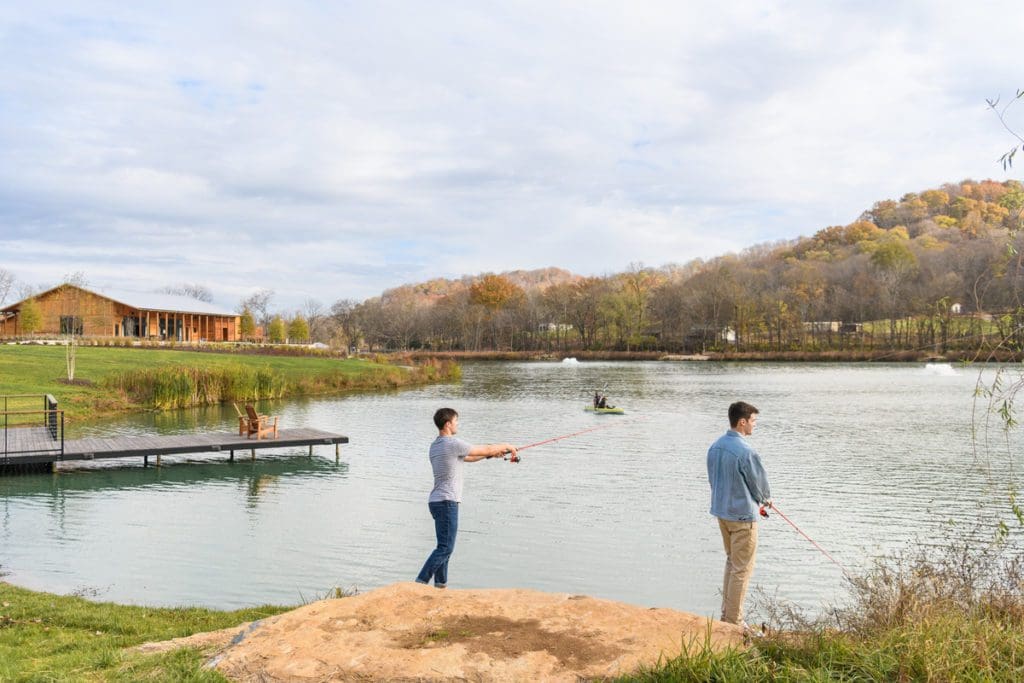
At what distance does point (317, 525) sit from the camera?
14.0 metres

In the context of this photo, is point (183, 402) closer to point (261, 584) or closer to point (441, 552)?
point (261, 584)

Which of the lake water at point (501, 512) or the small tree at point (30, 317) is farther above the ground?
the small tree at point (30, 317)

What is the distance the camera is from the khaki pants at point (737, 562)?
7145mm

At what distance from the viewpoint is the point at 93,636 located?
286 inches

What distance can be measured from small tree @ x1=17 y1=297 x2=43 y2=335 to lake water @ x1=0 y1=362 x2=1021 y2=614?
38.4m

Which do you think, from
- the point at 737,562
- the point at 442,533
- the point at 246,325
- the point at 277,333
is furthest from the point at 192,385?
the point at 246,325

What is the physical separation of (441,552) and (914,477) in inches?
557

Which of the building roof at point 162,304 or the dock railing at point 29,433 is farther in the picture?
the building roof at point 162,304

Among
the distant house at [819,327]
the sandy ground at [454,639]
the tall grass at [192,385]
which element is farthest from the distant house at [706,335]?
the sandy ground at [454,639]

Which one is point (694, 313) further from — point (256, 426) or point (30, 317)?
point (256, 426)

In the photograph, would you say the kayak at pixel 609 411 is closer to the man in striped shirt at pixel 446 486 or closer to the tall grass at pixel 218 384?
the tall grass at pixel 218 384

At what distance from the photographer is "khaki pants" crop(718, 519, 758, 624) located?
7.14m

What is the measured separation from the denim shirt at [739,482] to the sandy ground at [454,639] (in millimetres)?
1302

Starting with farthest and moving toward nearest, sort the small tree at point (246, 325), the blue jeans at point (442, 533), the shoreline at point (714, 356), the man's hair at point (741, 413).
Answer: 1. the small tree at point (246, 325)
2. the shoreline at point (714, 356)
3. the blue jeans at point (442, 533)
4. the man's hair at point (741, 413)
